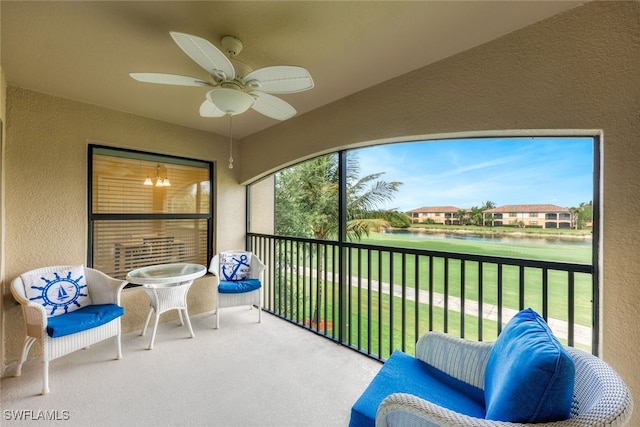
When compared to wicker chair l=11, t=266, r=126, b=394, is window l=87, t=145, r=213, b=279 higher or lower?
higher

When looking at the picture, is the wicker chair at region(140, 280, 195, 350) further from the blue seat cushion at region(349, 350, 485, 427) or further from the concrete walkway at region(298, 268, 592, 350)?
the blue seat cushion at region(349, 350, 485, 427)

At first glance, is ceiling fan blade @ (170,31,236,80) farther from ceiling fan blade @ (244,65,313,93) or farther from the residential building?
the residential building

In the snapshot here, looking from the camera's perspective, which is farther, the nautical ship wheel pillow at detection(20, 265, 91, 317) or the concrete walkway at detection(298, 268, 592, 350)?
the nautical ship wheel pillow at detection(20, 265, 91, 317)

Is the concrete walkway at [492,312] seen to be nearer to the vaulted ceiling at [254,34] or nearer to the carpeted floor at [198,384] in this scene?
the carpeted floor at [198,384]

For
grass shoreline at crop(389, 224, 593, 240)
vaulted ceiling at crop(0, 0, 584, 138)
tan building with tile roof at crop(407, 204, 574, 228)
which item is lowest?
grass shoreline at crop(389, 224, 593, 240)

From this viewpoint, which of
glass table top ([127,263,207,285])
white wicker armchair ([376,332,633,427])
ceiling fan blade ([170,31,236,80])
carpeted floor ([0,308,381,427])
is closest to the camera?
white wicker armchair ([376,332,633,427])

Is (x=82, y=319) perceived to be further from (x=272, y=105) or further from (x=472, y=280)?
(x=472, y=280)

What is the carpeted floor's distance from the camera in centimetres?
171

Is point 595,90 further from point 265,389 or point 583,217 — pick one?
point 265,389

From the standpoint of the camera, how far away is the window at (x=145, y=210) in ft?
9.36

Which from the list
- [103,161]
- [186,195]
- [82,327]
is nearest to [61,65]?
[103,161]

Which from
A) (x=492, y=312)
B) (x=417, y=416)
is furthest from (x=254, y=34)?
(x=492, y=312)

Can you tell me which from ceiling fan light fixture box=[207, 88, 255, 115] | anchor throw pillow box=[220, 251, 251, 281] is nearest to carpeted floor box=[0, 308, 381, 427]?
anchor throw pillow box=[220, 251, 251, 281]

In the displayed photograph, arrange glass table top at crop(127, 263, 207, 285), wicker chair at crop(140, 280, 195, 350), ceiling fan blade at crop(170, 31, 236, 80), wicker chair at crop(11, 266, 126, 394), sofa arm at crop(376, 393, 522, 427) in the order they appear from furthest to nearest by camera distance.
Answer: wicker chair at crop(140, 280, 195, 350), glass table top at crop(127, 263, 207, 285), wicker chair at crop(11, 266, 126, 394), ceiling fan blade at crop(170, 31, 236, 80), sofa arm at crop(376, 393, 522, 427)
